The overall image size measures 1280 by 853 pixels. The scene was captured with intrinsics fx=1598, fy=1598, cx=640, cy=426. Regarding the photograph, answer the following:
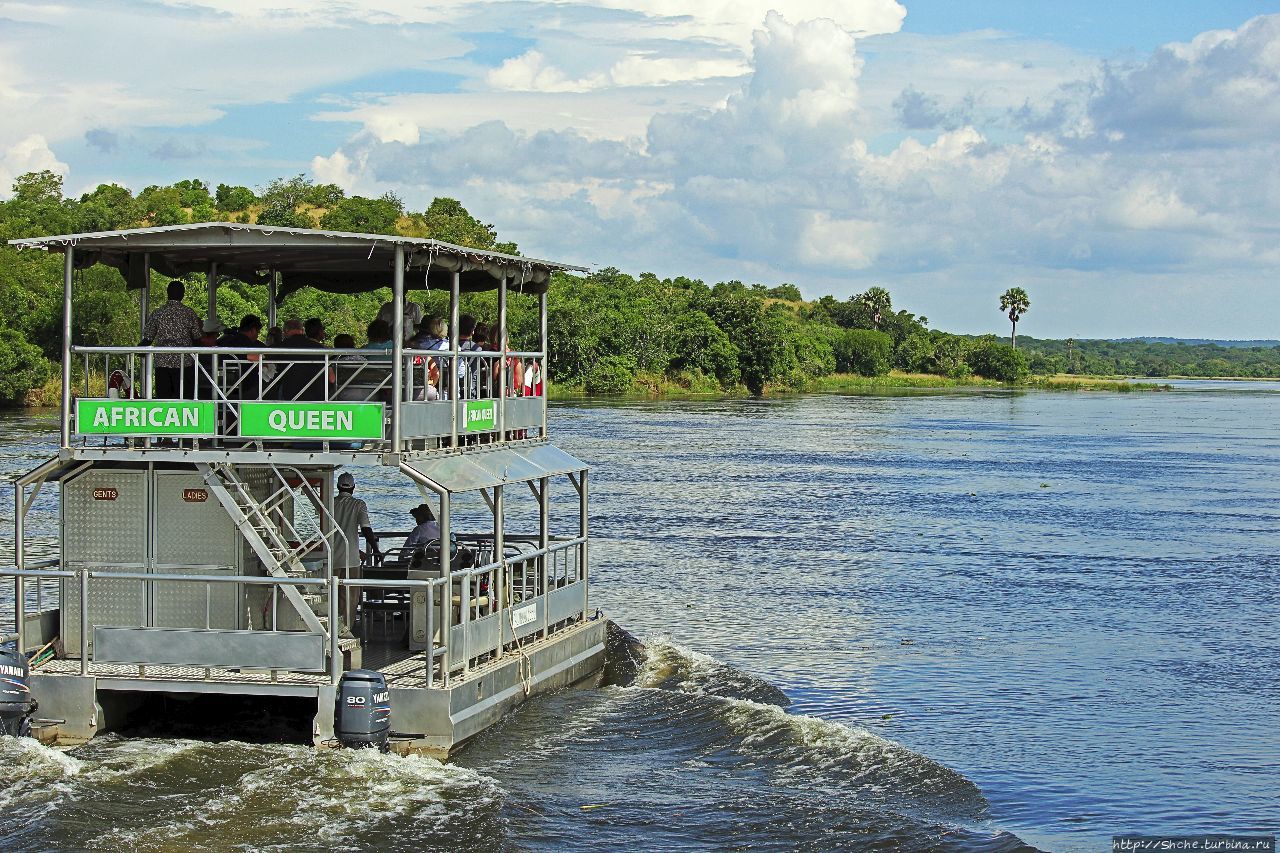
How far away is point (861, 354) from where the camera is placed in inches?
6570

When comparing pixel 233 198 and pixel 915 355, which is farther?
pixel 915 355

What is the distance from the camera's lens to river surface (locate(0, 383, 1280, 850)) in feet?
45.2

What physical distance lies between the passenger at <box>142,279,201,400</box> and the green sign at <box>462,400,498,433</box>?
8.97 feet

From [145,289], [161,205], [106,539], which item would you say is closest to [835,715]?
[106,539]

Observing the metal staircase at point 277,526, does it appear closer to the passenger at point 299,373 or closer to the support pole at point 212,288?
the passenger at point 299,373

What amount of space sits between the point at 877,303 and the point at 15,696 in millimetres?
178676

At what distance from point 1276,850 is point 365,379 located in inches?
377

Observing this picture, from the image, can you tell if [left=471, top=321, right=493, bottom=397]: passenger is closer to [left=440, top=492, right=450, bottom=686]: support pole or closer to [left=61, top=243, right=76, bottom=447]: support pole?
[left=440, top=492, right=450, bottom=686]: support pole

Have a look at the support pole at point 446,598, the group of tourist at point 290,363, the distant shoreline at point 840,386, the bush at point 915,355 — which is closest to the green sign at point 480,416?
the group of tourist at point 290,363

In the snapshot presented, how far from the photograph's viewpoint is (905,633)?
24.8 m

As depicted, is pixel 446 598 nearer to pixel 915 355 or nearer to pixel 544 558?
pixel 544 558

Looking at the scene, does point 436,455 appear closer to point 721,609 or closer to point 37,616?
point 37,616

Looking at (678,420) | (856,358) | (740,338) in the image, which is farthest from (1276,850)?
(856,358)

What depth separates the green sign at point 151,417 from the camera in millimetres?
14523
